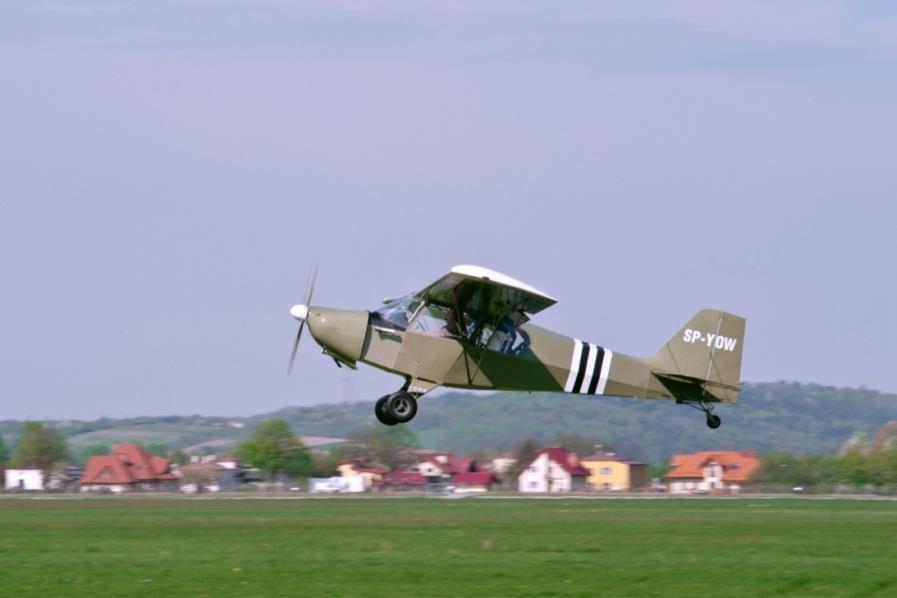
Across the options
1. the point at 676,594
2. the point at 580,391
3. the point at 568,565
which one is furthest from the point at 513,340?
the point at 676,594

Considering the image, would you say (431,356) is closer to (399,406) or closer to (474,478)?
(399,406)

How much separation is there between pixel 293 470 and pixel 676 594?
181 feet

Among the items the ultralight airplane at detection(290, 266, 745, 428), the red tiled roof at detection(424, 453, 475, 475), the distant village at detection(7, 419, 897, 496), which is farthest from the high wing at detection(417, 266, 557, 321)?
the red tiled roof at detection(424, 453, 475, 475)

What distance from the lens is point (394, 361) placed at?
2342 centimetres

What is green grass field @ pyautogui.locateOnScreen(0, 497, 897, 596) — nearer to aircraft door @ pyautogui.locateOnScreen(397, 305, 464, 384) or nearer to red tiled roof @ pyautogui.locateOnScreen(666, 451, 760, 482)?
aircraft door @ pyautogui.locateOnScreen(397, 305, 464, 384)

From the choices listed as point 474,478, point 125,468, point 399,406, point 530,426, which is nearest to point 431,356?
point 399,406

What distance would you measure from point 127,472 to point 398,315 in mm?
51082

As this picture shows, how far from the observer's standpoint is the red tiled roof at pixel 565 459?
242ft

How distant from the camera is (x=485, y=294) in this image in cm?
2292

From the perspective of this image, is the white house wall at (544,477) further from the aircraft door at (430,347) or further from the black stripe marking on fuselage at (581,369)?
the aircraft door at (430,347)

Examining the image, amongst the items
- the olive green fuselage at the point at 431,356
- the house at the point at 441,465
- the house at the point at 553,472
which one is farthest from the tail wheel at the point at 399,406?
Answer: the house at the point at 441,465

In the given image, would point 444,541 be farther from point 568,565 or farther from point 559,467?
point 559,467

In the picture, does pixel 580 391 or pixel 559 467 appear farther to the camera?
pixel 559 467

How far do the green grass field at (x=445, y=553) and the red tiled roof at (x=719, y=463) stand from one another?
46361 mm
